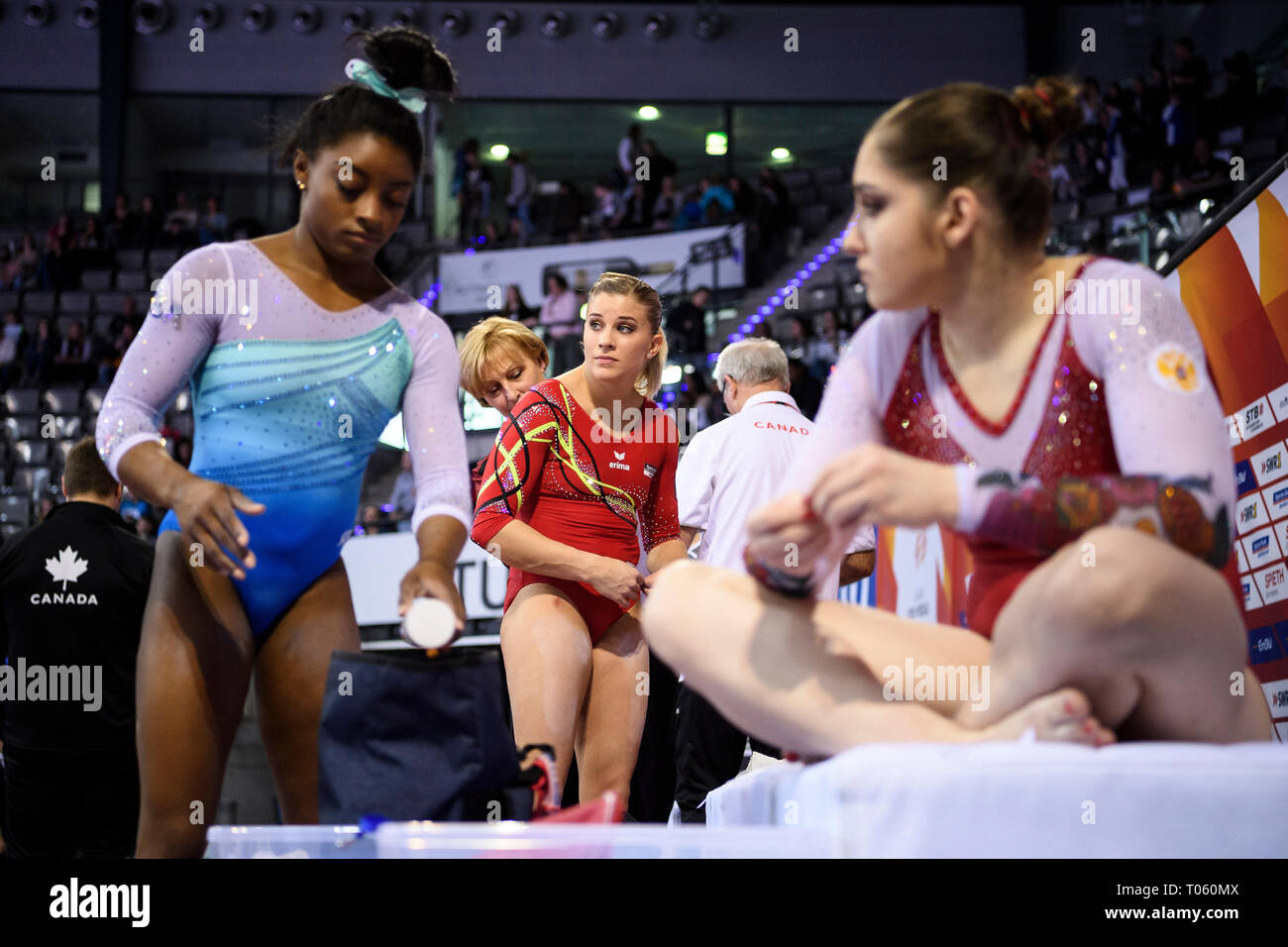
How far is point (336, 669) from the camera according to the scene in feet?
5.64

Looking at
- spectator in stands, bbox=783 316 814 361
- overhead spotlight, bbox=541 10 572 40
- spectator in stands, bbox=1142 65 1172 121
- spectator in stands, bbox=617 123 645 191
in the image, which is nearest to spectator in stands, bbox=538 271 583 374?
spectator in stands, bbox=783 316 814 361

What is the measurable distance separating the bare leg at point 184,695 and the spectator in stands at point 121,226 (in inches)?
602

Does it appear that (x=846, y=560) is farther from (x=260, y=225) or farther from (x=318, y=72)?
(x=318, y=72)

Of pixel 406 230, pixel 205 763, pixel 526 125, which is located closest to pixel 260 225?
pixel 406 230

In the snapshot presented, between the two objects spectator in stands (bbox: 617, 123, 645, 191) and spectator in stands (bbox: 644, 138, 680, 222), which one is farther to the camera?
spectator in stands (bbox: 617, 123, 645, 191)

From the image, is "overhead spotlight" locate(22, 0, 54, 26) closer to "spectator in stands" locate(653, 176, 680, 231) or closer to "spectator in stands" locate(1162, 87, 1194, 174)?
"spectator in stands" locate(653, 176, 680, 231)

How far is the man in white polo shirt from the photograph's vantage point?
3.58m

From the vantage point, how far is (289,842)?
60.7 inches

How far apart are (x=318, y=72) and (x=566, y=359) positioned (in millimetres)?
8462

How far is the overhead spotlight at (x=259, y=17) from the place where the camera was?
1664cm

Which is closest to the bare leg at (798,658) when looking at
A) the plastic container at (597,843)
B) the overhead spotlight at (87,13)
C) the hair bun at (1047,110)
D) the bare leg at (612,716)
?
A: the plastic container at (597,843)

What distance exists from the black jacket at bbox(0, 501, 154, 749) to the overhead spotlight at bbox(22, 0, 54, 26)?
15223 mm

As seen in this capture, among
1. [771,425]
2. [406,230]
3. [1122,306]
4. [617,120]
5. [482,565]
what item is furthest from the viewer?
[617,120]

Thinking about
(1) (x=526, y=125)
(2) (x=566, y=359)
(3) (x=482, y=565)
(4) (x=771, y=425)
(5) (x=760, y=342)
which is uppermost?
(1) (x=526, y=125)
